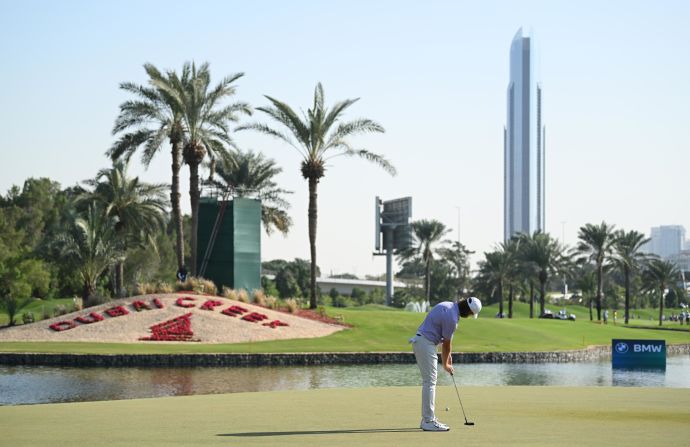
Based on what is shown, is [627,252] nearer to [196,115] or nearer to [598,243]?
[598,243]

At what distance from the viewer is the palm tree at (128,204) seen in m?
61.8

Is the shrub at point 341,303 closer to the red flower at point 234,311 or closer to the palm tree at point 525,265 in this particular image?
the palm tree at point 525,265

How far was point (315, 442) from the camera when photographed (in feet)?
38.9

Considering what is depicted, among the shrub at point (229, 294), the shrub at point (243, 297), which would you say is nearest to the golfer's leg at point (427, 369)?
the shrub at point (229, 294)

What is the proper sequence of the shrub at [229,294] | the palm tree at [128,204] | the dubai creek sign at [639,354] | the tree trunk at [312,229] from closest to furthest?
1. the dubai creek sign at [639,354]
2. the shrub at [229,294]
3. the tree trunk at [312,229]
4. the palm tree at [128,204]

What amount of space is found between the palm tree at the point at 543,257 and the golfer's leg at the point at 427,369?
256ft

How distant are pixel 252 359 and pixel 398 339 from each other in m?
11.8

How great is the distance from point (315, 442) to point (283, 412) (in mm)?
4001

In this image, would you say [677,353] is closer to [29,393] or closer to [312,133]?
[312,133]

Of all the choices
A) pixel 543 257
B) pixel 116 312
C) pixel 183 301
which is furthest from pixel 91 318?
pixel 543 257

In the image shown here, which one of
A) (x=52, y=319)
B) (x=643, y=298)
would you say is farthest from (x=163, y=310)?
(x=643, y=298)

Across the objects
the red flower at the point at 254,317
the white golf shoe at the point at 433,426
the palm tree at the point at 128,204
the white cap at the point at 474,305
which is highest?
the palm tree at the point at 128,204

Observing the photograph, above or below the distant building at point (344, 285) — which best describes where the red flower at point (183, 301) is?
above

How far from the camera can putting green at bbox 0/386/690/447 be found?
12.1m
